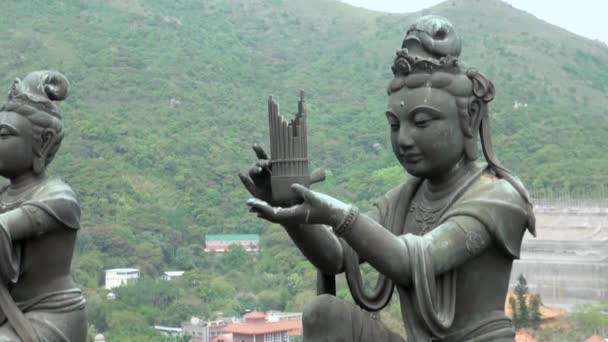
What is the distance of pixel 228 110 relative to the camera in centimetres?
10344

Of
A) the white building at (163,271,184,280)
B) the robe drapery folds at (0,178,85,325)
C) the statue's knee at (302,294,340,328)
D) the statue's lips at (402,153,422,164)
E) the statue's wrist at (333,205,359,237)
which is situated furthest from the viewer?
the white building at (163,271,184,280)

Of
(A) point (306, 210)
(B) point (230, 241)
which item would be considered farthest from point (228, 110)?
(A) point (306, 210)

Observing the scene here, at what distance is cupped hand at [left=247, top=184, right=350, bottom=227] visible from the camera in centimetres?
521

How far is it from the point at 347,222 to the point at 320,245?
581 millimetres

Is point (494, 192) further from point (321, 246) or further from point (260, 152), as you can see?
point (260, 152)

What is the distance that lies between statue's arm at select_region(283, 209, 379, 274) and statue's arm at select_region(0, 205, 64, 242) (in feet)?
5.01

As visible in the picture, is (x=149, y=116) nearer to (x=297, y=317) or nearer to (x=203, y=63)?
(x=203, y=63)

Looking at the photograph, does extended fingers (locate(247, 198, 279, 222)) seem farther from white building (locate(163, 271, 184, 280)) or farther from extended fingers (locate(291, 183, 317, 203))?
white building (locate(163, 271, 184, 280))

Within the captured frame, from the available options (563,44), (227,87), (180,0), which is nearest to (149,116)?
(227,87)

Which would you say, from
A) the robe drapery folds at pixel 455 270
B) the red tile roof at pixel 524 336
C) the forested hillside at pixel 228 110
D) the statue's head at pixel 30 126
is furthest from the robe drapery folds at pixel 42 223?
the forested hillside at pixel 228 110

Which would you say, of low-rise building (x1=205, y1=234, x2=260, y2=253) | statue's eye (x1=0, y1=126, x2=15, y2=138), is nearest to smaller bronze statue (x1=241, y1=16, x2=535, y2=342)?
statue's eye (x1=0, y1=126, x2=15, y2=138)

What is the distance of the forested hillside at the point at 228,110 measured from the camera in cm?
7131

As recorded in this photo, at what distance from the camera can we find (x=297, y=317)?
52.3m

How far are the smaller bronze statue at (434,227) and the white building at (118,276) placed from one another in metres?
58.0
